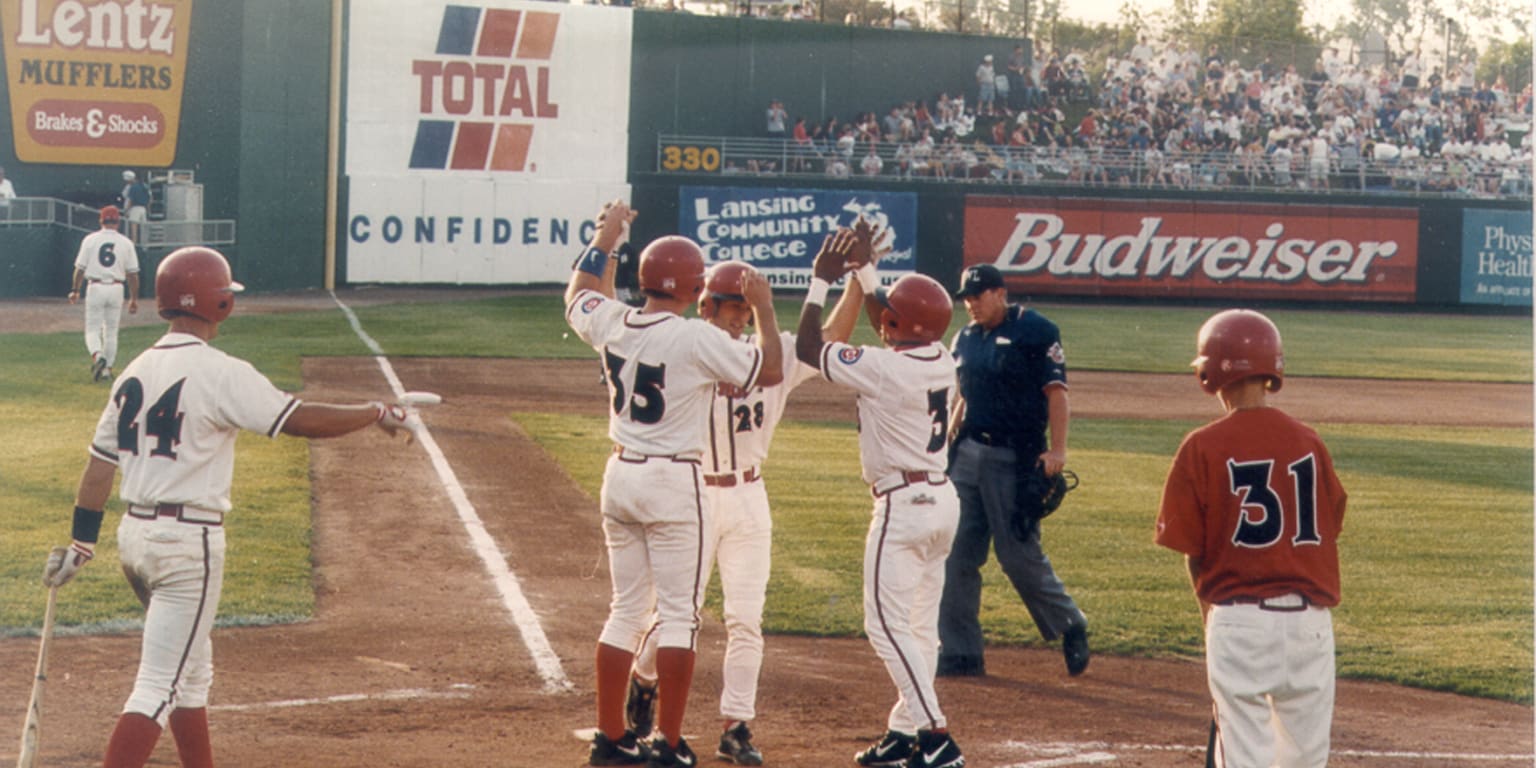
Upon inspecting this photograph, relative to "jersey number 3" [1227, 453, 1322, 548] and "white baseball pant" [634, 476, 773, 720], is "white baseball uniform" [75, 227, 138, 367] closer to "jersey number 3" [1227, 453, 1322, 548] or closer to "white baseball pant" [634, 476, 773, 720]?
"white baseball pant" [634, 476, 773, 720]

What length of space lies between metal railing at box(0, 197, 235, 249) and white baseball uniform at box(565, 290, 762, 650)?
26.3 meters

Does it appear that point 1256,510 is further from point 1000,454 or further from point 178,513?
point 178,513

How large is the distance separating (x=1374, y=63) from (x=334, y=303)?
94.0ft

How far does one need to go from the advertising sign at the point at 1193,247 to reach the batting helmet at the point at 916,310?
29.0 metres

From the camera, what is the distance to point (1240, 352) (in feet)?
16.4

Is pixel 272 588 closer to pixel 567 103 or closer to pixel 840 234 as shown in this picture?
pixel 840 234

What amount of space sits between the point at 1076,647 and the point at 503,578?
365 cm

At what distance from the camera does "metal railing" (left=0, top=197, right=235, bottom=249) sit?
3023 cm

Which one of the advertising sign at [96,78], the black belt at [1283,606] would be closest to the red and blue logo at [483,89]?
the advertising sign at [96,78]

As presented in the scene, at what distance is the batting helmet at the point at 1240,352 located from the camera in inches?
197

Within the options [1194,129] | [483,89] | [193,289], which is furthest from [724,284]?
[1194,129]

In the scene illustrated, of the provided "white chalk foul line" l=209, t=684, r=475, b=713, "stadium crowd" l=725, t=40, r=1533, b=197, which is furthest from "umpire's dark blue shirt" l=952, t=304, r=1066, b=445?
"stadium crowd" l=725, t=40, r=1533, b=197

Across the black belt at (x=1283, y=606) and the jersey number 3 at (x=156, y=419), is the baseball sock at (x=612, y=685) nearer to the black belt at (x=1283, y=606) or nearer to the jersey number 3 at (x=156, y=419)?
the jersey number 3 at (x=156, y=419)

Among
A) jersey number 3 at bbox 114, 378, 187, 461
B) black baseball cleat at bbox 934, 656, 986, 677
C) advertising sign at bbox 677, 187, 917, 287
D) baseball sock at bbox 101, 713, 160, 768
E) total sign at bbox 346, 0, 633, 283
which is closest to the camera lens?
baseball sock at bbox 101, 713, 160, 768
